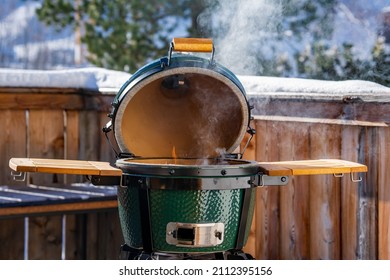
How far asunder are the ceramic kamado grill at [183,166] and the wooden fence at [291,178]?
315mm

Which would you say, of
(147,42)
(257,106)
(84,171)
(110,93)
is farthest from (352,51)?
(147,42)

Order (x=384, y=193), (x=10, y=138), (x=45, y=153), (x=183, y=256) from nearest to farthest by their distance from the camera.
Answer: (x=183, y=256), (x=384, y=193), (x=10, y=138), (x=45, y=153)

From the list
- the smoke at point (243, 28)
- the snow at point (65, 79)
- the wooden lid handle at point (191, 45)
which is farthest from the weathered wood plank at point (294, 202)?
the snow at point (65, 79)

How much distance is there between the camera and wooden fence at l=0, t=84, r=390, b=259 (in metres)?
3.09

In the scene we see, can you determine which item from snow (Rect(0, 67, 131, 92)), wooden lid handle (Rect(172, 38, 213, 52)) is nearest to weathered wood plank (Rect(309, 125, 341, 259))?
wooden lid handle (Rect(172, 38, 213, 52))

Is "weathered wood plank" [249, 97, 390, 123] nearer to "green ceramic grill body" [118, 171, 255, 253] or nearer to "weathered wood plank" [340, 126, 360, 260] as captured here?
"weathered wood plank" [340, 126, 360, 260]

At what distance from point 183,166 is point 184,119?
0.69m

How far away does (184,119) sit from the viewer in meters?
3.30

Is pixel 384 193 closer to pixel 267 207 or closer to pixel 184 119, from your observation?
pixel 267 207

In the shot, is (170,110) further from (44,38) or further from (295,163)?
(44,38)

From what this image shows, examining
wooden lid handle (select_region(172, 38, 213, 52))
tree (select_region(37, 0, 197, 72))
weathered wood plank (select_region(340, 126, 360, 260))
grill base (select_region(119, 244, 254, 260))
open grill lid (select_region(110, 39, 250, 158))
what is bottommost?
grill base (select_region(119, 244, 254, 260))

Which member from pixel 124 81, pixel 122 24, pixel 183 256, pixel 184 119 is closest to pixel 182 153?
pixel 184 119

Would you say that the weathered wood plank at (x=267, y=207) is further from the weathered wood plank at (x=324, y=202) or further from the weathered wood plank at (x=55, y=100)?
the weathered wood plank at (x=55, y=100)
